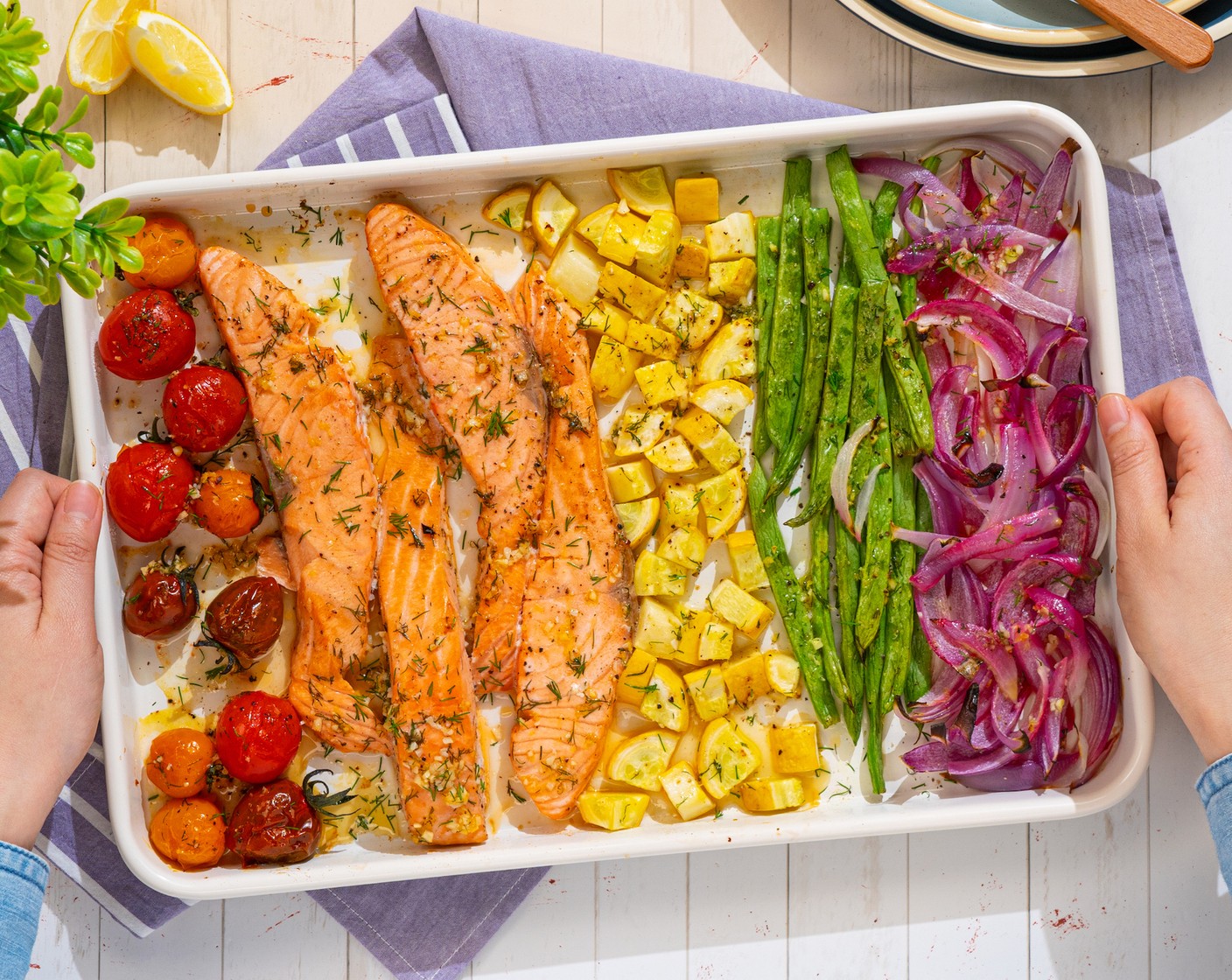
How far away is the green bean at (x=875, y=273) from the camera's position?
308 centimetres

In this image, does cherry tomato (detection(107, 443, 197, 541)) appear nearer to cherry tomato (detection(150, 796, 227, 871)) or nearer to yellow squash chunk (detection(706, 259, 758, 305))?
cherry tomato (detection(150, 796, 227, 871))

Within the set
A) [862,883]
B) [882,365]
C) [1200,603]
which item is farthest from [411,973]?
[1200,603]

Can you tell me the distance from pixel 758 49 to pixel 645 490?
160 cm

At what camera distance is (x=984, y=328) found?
3104 millimetres

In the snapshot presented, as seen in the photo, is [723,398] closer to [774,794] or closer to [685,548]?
[685,548]

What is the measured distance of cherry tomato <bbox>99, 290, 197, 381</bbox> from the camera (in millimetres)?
3033

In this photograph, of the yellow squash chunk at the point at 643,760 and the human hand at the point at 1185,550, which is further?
the yellow squash chunk at the point at 643,760

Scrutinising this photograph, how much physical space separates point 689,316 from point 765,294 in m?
0.27

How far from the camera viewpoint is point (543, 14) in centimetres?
329

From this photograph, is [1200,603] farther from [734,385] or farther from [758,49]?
[758,49]

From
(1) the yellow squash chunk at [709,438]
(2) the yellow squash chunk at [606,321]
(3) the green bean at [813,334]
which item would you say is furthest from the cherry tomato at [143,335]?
(3) the green bean at [813,334]

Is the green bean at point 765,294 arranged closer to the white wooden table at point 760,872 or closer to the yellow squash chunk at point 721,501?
the yellow squash chunk at point 721,501

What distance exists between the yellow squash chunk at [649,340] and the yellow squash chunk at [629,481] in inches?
15.1

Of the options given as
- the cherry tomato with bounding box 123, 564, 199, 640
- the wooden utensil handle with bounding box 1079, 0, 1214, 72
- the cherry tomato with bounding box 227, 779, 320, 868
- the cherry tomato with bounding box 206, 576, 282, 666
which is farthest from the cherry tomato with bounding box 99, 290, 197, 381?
the wooden utensil handle with bounding box 1079, 0, 1214, 72
